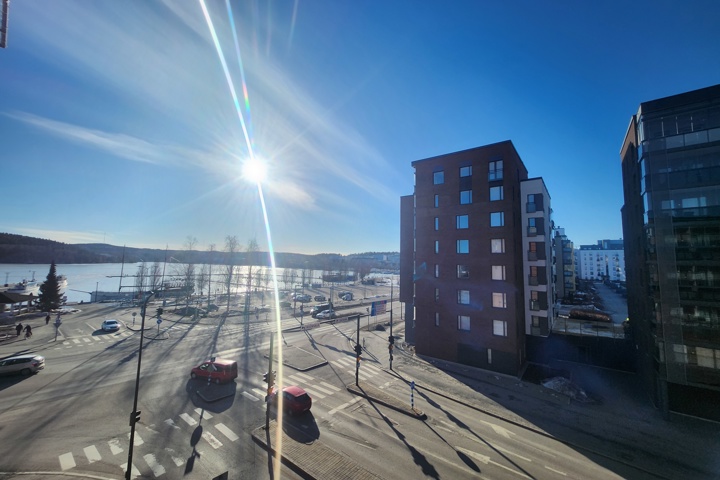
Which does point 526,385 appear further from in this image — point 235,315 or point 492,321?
point 235,315

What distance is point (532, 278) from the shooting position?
29.3 metres

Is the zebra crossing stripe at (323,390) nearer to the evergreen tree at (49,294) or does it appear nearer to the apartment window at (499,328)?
the apartment window at (499,328)

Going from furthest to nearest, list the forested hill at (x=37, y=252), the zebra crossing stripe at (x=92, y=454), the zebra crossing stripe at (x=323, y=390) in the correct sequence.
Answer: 1. the forested hill at (x=37, y=252)
2. the zebra crossing stripe at (x=323, y=390)
3. the zebra crossing stripe at (x=92, y=454)

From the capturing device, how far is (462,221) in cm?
2998

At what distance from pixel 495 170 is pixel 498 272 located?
9806 mm

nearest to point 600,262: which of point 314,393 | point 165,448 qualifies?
point 314,393

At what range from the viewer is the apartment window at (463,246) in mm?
29375

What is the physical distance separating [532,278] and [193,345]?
1441 inches

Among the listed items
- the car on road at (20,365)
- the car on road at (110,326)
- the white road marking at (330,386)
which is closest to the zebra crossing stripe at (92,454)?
the white road marking at (330,386)

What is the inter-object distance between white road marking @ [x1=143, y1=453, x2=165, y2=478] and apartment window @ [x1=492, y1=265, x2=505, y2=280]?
2664 cm

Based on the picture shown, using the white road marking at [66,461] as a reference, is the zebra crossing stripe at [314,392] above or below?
below

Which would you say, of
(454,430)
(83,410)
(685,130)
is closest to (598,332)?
(685,130)

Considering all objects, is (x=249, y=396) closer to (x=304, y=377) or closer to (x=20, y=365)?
(x=304, y=377)

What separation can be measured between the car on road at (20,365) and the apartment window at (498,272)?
3826 centimetres
